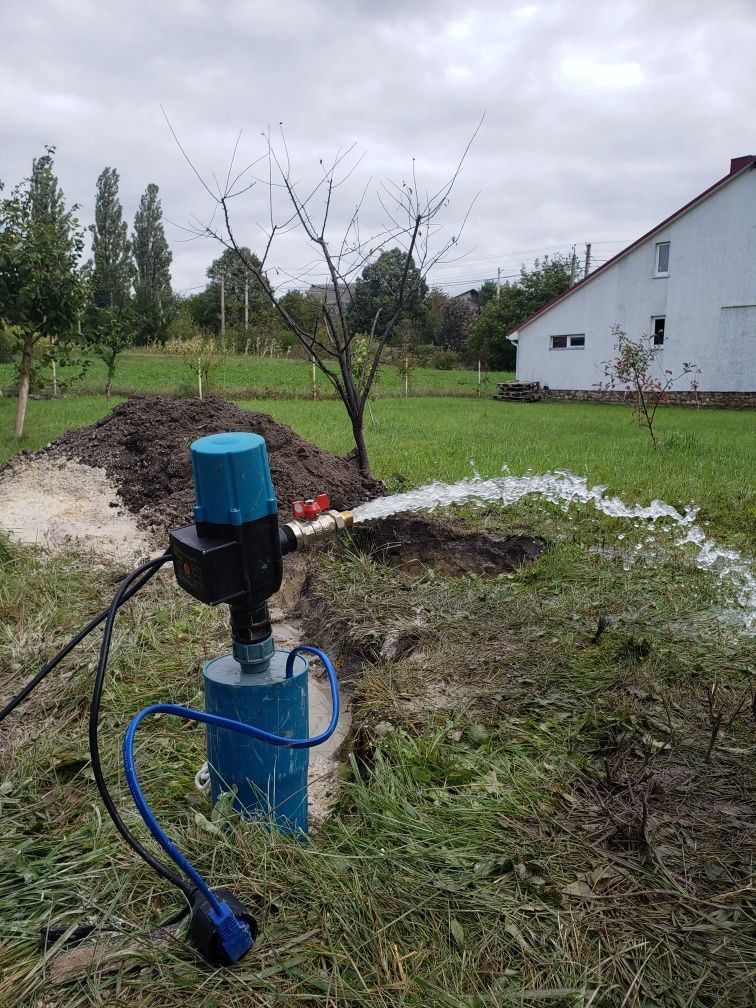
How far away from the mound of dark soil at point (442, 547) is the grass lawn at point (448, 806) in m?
0.28

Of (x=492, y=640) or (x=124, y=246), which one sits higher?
(x=124, y=246)

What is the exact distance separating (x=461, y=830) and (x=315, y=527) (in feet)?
2.95

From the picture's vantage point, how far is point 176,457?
241 inches

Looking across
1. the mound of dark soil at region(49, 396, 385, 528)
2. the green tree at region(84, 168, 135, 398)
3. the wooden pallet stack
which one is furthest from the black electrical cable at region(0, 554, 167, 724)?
the green tree at region(84, 168, 135, 398)

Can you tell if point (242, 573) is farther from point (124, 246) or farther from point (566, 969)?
point (124, 246)

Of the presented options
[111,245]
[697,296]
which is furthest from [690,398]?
[111,245]

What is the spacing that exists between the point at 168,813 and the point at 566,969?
3.84ft

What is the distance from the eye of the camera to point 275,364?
95.8 ft

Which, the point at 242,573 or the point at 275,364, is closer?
the point at 242,573

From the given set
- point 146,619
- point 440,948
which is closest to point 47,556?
point 146,619

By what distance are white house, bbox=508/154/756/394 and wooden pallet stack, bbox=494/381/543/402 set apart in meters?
1.55

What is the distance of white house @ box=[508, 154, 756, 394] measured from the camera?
1795 centimetres

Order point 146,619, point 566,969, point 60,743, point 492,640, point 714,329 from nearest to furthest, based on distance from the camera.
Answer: point 566,969 < point 60,743 < point 492,640 < point 146,619 < point 714,329

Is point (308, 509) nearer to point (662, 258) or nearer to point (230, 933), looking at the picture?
point (230, 933)
